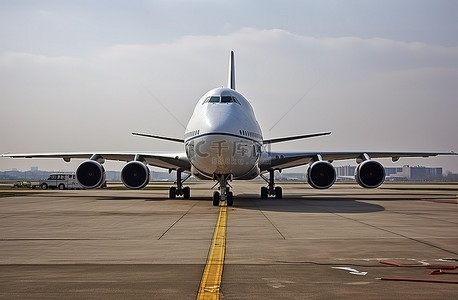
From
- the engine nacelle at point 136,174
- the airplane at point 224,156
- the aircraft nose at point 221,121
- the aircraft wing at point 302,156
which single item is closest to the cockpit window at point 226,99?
the airplane at point 224,156

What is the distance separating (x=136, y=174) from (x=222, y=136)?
712cm

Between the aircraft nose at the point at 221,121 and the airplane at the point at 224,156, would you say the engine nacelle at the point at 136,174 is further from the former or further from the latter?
the aircraft nose at the point at 221,121

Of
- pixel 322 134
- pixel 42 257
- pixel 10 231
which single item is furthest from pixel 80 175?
pixel 42 257

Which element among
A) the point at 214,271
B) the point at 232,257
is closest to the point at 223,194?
the point at 232,257

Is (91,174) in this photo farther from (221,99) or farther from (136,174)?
(221,99)

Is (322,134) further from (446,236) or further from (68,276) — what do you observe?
(68,276)

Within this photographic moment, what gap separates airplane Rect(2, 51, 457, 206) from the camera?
65.2 feet

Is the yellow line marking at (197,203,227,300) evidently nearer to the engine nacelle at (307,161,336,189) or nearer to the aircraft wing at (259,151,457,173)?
the engine nacelle at (307,161,336,189)

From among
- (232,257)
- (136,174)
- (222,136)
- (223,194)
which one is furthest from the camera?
(136,174)

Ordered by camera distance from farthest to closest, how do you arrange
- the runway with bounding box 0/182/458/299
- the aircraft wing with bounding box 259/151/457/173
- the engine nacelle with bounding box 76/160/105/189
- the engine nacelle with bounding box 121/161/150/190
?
1. the aircraft wing with bounding box 259/151/457/173
2. the engine nacelle with bounding box 76/160/105/189
3. the engine nacelle with bounding box 121/161/150/190
4. the runway with bounding box 0/182/458/299

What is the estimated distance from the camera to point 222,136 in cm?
1931

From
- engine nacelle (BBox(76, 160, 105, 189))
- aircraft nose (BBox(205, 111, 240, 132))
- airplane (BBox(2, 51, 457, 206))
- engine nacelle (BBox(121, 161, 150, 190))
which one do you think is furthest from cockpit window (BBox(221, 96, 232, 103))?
engine nacelle (BBox(76, 160, 105, 189))

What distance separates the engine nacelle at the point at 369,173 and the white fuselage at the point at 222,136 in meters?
5.92

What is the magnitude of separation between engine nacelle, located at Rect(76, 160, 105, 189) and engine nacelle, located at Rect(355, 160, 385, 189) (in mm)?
12815
